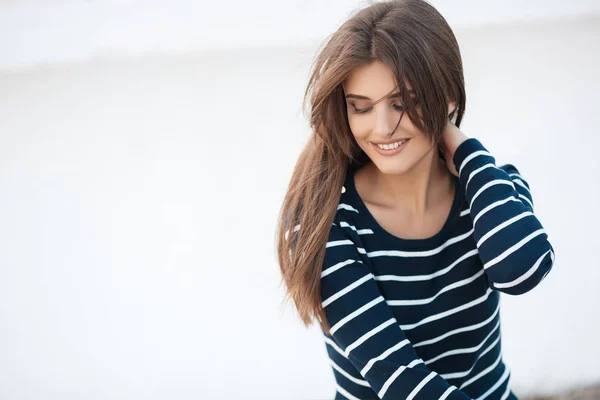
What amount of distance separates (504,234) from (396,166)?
0.66 ft

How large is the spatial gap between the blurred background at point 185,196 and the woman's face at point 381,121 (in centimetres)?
95

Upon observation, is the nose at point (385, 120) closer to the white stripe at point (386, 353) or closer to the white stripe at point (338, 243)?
the white stripe at point (338, 243)

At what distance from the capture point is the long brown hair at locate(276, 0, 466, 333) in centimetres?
100

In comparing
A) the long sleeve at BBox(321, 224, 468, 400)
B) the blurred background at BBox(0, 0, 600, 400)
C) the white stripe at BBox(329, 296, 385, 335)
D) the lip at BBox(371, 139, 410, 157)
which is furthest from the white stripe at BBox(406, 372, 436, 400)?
the blurred background at BBox(0, 0, 600, 400)

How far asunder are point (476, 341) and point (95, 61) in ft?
4.45

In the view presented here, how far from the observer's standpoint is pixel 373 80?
1023 mm

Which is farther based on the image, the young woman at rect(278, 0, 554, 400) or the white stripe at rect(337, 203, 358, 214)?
the white stripe at rect(337, 203, 358, 214)

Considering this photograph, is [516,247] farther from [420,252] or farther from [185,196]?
[185,196]

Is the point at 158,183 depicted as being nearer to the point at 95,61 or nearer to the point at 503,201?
the point at 95,61

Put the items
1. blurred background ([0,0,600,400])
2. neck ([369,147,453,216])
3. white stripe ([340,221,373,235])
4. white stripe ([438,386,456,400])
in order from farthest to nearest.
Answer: blurred background ([0,0,600,400]), neck ([369,147,453,216]), white stripe ([340,221,373,235]), white stripe ([438,386,456,400])

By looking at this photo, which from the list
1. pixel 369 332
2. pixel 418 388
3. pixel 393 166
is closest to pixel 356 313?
pixel 369 332

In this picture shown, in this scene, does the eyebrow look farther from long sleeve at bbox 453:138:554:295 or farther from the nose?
long sleeve at bbox 453:138:554:295

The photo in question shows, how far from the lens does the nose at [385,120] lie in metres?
1.04

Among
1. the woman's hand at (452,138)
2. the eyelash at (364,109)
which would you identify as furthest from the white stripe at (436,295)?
the eyelash at (364,109)
